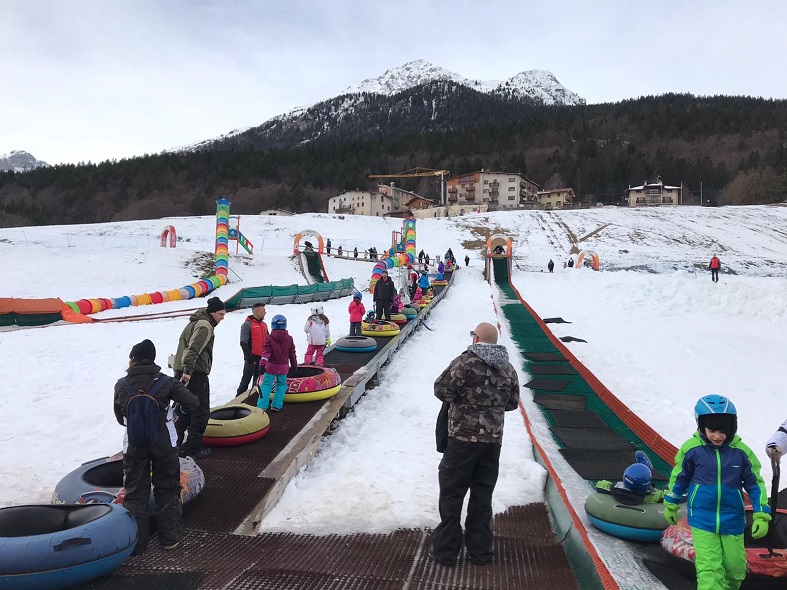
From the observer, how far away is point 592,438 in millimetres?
7195

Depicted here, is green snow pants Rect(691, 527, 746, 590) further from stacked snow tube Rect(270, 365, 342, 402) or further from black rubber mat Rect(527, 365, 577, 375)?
black rubber mat Rect(527, 365, 577, 375)

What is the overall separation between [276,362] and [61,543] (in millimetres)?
3921

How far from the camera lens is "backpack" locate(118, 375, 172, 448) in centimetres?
408

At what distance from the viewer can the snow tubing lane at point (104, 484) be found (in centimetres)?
442

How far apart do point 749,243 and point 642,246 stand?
36.9ft

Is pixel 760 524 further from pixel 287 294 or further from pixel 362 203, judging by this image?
pixel 362 203

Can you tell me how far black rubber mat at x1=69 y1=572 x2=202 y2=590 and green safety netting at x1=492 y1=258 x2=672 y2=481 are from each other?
15.9ft

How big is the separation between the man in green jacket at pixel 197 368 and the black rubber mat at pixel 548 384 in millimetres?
6182

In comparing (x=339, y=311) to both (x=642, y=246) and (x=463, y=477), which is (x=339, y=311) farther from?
(x=642, y=246)

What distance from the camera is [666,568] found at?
376 cm

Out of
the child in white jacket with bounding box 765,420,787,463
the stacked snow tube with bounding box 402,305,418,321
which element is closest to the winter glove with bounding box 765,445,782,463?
the child in white jacket with bounding box 765,420,787,463

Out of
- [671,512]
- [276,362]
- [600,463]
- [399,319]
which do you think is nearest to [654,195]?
[399,319]

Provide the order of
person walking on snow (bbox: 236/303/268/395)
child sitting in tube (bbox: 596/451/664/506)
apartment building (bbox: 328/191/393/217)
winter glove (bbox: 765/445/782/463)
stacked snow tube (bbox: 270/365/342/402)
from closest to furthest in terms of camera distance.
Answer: winter glove (bbox: 765/445/782/463), child sitting in tube (bbox: 596/451/664/506), stacked snow tube (bbox: 270/365/342/402), person walking on snow (bbox: 236/303/268/395), apartment building (bbox: 328/191/393/217)

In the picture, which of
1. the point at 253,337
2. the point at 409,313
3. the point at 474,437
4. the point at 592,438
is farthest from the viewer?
the point at 409,313
